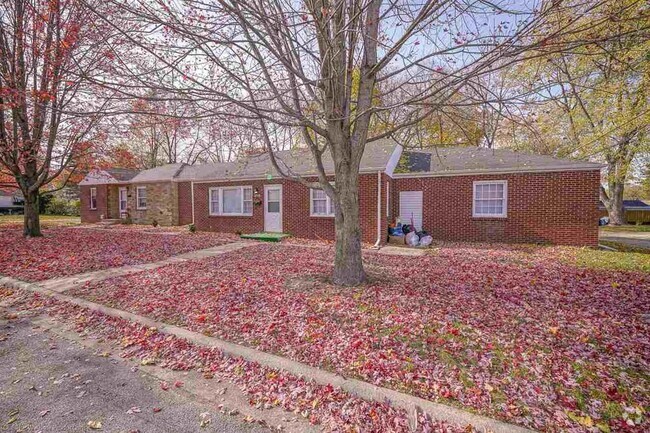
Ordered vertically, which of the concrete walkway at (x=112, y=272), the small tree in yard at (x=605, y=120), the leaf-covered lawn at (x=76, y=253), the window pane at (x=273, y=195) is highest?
the small tree in yard at (x=605, y=120)

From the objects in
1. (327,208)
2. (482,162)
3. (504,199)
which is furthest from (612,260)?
(327,208)

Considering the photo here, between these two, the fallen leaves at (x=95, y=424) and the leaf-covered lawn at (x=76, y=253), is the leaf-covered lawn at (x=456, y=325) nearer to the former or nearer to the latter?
the fallen leaves at (x=95, y=424)

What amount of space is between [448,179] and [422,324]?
9.23 metres

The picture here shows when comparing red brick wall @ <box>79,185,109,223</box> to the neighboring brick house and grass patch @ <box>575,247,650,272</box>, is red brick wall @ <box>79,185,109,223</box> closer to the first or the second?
the neighboring brick house

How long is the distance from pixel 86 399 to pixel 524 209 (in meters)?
12.7

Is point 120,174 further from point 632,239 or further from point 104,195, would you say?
point 632,239

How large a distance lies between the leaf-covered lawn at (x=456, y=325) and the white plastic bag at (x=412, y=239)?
3558mm

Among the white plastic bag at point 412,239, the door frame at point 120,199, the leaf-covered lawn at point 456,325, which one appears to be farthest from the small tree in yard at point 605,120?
the door frame at point 120,199

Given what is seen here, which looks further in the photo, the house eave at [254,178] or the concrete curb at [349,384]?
the house eave at [254,178]

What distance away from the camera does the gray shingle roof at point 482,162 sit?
10914mm

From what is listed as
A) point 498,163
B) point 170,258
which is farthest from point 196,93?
point 498,163

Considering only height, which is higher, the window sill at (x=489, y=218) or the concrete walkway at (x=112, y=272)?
the window sill at (x=489, y=218)

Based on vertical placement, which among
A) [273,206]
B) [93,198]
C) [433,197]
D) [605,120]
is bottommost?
[273,206]

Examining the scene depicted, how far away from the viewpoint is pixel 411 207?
13.1 meters
